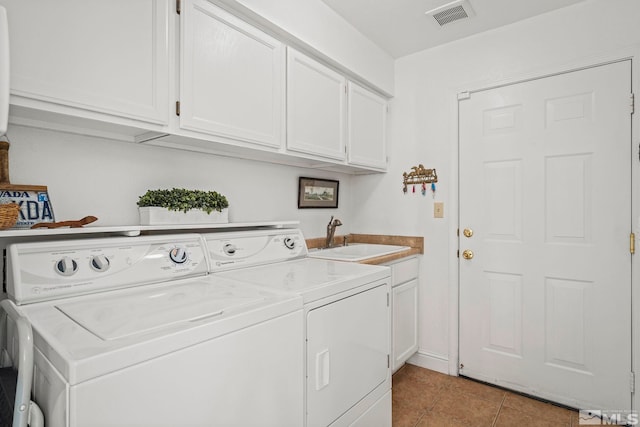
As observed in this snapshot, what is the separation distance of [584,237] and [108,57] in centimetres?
268

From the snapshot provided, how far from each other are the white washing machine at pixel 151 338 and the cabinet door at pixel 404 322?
1.27 m

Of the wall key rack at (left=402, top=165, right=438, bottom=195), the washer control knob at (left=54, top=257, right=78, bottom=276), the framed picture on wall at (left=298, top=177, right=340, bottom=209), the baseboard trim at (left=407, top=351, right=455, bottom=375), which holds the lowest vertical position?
the baseboard trim at (left=407, top=351, right=455, bottom=375)

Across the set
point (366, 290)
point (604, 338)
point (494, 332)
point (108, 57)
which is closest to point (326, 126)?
point (366, 290)

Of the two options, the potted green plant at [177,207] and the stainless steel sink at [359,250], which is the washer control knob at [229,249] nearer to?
the potted green plant at [177,207]

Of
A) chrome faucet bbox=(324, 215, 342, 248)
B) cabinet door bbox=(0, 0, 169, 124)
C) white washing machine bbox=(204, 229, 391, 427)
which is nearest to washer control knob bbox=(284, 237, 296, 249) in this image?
white washing machine bbox=(204, 229, 391, 427)

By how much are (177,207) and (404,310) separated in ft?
5.76

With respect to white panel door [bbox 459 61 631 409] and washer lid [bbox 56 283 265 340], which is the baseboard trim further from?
washer lid [bbox 56 283 265 340]

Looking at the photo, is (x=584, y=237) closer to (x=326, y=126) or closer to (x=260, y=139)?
(x=326, y=126)

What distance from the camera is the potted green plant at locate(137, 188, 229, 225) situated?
154cm

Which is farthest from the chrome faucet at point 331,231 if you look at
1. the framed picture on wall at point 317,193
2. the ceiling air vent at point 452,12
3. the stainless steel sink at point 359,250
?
the ceiling air vent at point 452,12

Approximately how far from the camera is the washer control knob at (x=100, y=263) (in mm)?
1238

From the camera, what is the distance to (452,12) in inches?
89.0

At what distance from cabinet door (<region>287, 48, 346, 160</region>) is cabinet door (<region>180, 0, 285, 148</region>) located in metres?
0.09

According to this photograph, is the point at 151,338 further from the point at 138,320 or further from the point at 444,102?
the point at 444,102
